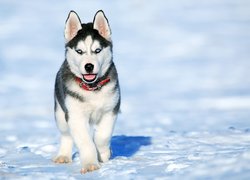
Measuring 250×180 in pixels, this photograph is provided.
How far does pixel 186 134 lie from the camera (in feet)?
35.6

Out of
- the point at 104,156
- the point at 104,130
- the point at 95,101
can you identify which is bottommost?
the point at 104,156

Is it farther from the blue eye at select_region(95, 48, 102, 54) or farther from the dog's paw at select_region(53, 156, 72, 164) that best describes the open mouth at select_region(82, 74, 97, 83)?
the dog's paw at select_region(53, 156, 72, 164)

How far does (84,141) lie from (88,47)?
1028mm

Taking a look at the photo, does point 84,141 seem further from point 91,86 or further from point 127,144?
point 127,144

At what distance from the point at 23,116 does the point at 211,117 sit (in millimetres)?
4728

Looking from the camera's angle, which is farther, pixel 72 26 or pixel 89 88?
pixel 72 26

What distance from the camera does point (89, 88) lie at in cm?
713

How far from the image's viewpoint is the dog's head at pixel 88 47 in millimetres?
6953

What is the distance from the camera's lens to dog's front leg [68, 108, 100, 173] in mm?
6715

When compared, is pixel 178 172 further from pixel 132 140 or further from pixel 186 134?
pixel 186 134

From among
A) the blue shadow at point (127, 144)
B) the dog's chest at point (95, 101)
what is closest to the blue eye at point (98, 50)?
the dog's chest at point (95, 101)

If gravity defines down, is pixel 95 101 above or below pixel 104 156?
above

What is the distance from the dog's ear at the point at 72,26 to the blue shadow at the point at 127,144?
1654 millimetres

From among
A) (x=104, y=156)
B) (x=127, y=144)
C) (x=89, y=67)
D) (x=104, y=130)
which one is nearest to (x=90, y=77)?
(x=89, y=67)
